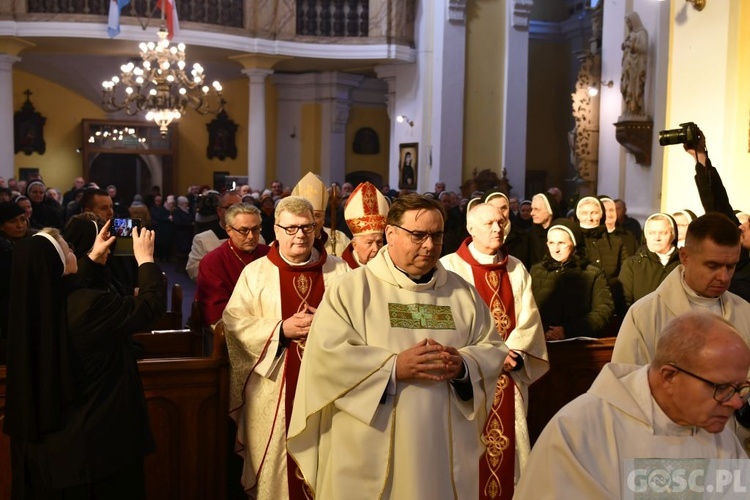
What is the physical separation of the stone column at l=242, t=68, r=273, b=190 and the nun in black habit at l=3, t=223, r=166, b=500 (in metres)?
17.1

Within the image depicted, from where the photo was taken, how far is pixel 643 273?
6.63 metres

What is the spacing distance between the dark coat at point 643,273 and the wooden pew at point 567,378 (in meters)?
0.99

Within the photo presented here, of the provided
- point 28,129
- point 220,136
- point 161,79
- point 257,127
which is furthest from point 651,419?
point 220,136

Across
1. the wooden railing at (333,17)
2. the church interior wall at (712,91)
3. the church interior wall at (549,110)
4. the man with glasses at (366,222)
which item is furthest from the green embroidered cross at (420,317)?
the church interior wall at (549,110)

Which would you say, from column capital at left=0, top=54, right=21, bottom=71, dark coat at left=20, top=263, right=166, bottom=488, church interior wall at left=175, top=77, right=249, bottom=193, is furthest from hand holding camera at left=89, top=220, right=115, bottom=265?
church interior wall at left=175, top=77, right=249, bottom=193

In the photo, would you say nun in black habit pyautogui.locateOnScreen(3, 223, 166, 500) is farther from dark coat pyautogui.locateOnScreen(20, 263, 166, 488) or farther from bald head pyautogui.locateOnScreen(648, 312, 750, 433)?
bald head pyautogui.locateOnScreen(648, 312, 750, 433)

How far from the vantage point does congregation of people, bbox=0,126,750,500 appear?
8.13 ft

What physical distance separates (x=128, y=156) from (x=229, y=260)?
64.3ft

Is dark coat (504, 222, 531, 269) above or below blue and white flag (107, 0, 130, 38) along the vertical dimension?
below

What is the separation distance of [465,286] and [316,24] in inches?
687

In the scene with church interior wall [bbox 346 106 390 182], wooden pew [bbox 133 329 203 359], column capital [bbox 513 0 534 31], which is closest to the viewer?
wooden pew [bbox 133 329 203 359]

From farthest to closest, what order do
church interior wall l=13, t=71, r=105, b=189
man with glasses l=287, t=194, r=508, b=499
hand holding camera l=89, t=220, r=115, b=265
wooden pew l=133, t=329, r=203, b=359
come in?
1. church interior wall l=13, t=71, r=105, b=189
2. wooden pew l=133, t=329, r=203, b=359
3. hand holding camera l=89, t=220, r=115, b=265
4. man with glasses l=287, t=194, r=508, b=499

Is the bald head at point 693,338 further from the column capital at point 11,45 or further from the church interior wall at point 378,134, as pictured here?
the church interior wall at point 378,134

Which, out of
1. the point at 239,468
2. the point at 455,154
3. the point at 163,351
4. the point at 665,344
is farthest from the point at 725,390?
the point at 455,154
